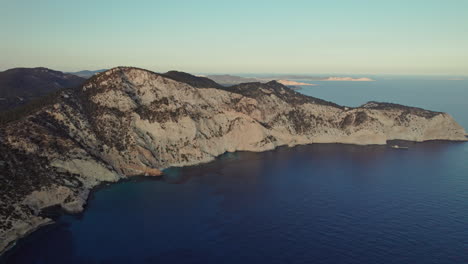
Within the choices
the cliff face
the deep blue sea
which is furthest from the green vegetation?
the deep blue sea

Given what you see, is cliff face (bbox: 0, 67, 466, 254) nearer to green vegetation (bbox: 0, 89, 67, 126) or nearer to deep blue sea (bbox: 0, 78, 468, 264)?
green vegetation (bbox: 0, 89, 67, 126)

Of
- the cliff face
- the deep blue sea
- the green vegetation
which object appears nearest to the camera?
the deep blue sea

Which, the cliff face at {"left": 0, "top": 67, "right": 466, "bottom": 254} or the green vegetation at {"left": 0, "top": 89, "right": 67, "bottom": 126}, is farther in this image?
the green vegetation at {"left": 0, "top": 89, "right": 67, "bottom": 126}

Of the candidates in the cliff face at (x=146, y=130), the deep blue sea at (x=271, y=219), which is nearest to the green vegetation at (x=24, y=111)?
the cliff face at (x=146, y=130)

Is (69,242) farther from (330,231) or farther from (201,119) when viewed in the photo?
(201,119)

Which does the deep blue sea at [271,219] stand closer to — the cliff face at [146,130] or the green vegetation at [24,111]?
the cliff face at [146,130]

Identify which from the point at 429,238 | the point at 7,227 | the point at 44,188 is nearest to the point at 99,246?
the point at 7,227
